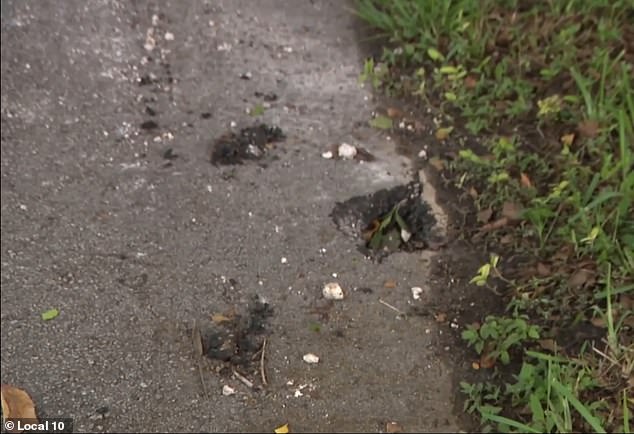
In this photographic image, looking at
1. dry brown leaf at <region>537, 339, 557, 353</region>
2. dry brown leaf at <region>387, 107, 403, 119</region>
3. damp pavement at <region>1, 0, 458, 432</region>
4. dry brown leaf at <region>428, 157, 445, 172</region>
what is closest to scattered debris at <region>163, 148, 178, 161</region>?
damp pavement at <region>1, 0, 458, 432</region>

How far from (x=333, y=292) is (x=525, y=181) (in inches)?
35.0

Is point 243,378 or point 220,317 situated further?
point 220,317

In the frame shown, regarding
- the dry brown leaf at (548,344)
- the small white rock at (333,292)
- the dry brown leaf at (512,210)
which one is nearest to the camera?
the dry brown leaf at (548,344)

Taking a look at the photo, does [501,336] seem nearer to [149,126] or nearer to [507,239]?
[507,239]

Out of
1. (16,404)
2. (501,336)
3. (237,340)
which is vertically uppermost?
(501,336)

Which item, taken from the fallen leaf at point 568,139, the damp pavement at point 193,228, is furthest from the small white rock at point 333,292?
the fallen leaf at point 568,139

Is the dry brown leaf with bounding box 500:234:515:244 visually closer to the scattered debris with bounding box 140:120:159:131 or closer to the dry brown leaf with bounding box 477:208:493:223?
the dry brown leaf with bounding box 477:208:493:223

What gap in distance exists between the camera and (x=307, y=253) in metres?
2.70

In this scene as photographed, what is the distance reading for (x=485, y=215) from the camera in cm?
275

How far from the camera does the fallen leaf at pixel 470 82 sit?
3.16 meters

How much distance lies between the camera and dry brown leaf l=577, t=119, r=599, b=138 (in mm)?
2818

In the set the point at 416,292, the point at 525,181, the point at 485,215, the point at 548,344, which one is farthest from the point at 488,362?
the point at 525,181

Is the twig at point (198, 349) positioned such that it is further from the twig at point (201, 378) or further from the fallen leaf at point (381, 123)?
the fallen leaf at point (381, 123)

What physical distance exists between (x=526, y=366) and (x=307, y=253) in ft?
2.95
